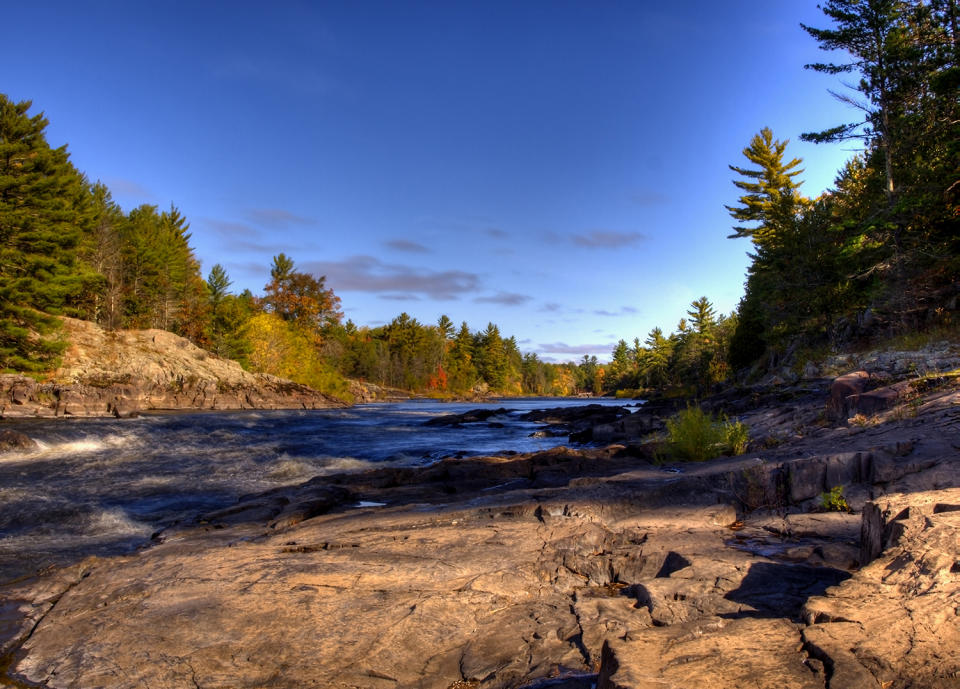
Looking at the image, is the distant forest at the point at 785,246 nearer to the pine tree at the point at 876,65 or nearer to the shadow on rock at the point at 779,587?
the pine tree at the point at 876,65

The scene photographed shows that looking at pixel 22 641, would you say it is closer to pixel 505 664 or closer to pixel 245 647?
pixel 245 647

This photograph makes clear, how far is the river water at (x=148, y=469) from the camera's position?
727cm

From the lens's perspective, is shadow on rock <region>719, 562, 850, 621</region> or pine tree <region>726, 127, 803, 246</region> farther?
pine tree <region>726, 127, 803, 246</region>

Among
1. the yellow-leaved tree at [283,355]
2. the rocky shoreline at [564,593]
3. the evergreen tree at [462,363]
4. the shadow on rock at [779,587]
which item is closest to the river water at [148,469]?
the rocky shoreline at [564,593]

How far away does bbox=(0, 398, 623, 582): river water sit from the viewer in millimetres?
7273

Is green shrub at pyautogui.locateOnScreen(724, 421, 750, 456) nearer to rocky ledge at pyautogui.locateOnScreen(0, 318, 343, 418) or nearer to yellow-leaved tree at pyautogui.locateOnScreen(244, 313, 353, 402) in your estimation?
rocky ledge at pyautogui.locateOnScreen(0, 318, 343, 418)

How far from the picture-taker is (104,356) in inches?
1547

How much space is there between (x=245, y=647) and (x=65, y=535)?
19.0 feet

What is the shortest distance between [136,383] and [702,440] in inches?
1652

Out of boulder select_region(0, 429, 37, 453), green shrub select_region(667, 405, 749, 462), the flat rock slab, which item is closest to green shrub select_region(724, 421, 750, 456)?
green shrub select_region(667, 405, 749, 462)

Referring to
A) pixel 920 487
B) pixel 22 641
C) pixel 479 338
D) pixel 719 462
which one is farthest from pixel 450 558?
pixel 479 338

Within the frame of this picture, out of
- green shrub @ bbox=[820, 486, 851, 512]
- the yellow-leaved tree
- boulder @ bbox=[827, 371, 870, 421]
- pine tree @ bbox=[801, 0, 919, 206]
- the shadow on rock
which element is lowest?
the shadow on rock

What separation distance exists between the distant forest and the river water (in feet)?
50.5

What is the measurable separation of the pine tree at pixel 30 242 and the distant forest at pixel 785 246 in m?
0.10
